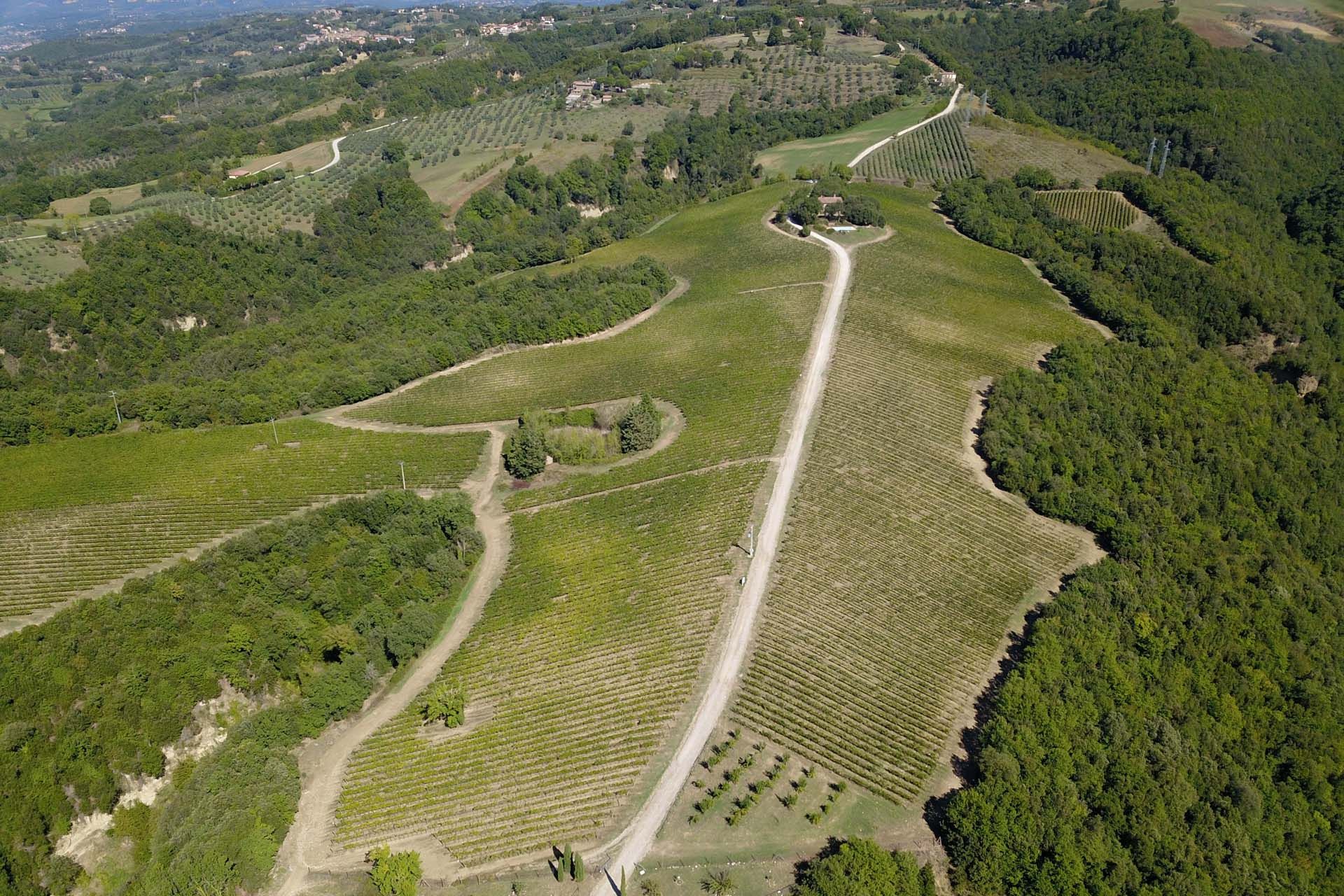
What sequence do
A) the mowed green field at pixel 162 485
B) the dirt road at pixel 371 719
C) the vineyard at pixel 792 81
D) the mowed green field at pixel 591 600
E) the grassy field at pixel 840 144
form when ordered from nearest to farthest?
the dirt road at pixel 371 719
the mowed green field at pixel 591 600
the mowed green field at pixel 162 485
the grassy field at pixel 840 144
the vineyard at pixel 792 81

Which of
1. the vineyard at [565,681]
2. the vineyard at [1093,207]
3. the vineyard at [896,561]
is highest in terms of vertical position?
the vineyard at [1093,207]

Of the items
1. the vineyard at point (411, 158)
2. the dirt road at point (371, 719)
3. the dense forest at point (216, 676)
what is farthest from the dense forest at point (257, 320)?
the dense forest at point (216, 676)

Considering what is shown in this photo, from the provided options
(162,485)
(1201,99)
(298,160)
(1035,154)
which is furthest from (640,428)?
(1201,99)

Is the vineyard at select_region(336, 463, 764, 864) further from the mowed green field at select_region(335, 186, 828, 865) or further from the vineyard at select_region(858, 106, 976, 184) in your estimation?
the vineyard at select_region(858, 106, 976, 184)

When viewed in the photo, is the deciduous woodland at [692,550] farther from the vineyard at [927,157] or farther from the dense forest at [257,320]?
the vineyard at [927,157]

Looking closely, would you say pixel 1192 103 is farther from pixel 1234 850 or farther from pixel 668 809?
pixel 668 809

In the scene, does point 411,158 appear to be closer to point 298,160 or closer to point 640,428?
point 298,160

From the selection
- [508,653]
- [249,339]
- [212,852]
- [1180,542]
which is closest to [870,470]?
[1180,542]
